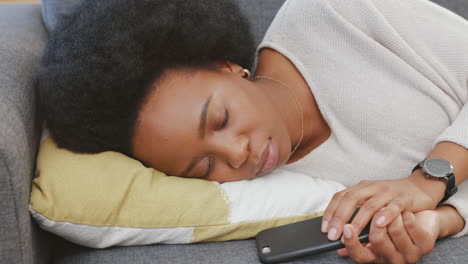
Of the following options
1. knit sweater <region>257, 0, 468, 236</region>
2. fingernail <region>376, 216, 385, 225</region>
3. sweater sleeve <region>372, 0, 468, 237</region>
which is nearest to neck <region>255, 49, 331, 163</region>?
knit sweater <region>257, 0, 468, 236</region>

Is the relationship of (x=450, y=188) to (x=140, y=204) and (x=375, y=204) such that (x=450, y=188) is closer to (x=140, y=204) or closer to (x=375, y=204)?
(x=375, y=204)

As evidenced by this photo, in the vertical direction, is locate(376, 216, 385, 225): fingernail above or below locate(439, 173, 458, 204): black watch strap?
above

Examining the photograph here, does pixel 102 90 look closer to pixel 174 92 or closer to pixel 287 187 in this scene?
pixel 174 92

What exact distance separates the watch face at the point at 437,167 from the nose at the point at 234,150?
332mm

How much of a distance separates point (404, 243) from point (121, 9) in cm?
63

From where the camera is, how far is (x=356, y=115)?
3.02 feet

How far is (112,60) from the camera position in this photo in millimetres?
735

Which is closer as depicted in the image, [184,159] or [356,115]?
[184,159]

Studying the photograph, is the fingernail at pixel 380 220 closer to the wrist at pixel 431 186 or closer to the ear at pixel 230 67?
the wrist at pixel 431 186

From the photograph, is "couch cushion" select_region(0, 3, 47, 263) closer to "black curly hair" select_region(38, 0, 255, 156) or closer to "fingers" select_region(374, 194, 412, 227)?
"black curly hair" select_region(38, 0, 255, 156)

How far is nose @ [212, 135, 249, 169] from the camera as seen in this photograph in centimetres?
78

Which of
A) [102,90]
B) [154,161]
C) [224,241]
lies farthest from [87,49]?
[224,241]

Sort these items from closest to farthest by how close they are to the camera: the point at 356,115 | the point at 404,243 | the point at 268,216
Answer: the point at 404,243 < the point at 268,216 < the point at 356,115

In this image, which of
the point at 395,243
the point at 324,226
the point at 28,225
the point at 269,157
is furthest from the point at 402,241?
the point at 28,225
